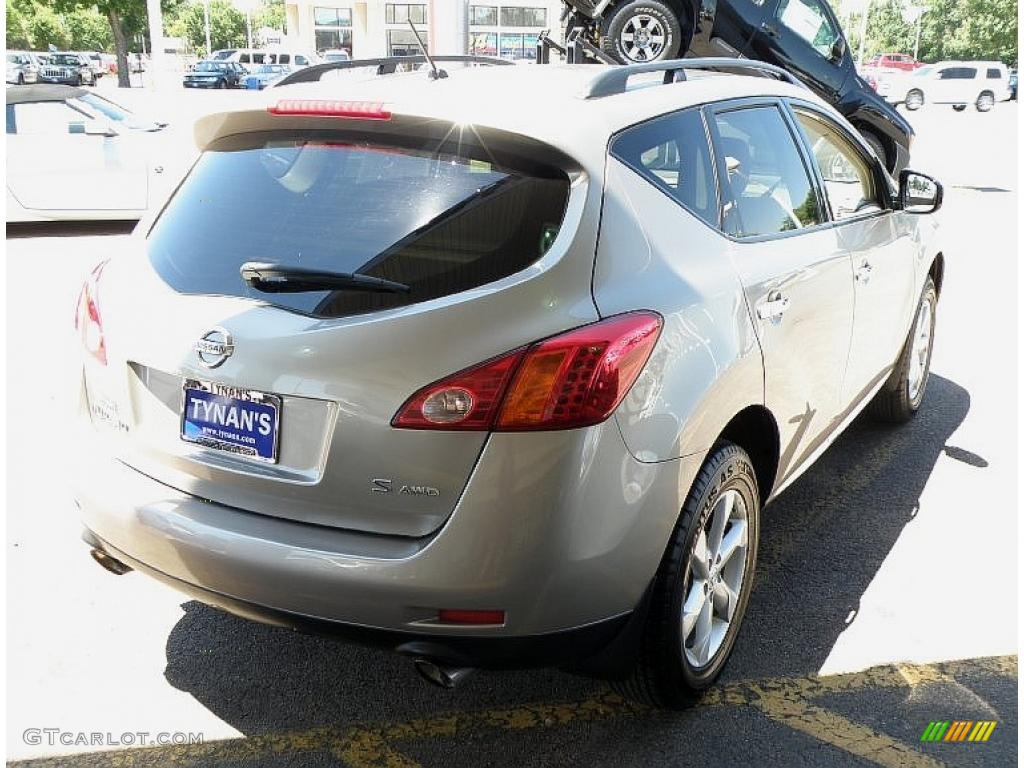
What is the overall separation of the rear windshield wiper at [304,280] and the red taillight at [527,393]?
0.29 m

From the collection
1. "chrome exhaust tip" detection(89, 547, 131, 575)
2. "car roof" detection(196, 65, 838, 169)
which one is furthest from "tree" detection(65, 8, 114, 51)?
"chrome exhaust tip" detection(89, 547, 131, 575)

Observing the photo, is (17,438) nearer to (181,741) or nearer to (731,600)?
(181,741)

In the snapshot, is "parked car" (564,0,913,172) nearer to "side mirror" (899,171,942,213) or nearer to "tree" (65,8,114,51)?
"side mirror" (899,171,942,213)

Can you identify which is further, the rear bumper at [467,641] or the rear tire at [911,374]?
the rear tire at [911,374]

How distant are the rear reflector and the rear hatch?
210 mm

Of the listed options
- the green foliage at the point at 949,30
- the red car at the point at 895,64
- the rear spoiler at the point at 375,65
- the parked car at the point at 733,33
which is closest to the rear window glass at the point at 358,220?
the rear spoiler at the point at 375,65

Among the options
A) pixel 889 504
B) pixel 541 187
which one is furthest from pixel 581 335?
pixel 889 504

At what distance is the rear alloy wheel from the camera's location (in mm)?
10719

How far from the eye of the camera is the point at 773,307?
2.95 metres

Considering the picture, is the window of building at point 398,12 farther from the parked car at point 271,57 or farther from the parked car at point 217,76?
the parked car at point 217,76

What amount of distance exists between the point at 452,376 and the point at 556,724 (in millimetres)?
1208

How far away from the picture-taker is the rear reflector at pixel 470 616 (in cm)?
225

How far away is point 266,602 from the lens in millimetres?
2332

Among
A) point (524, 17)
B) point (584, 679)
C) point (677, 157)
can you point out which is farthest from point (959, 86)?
point (584, 679)
